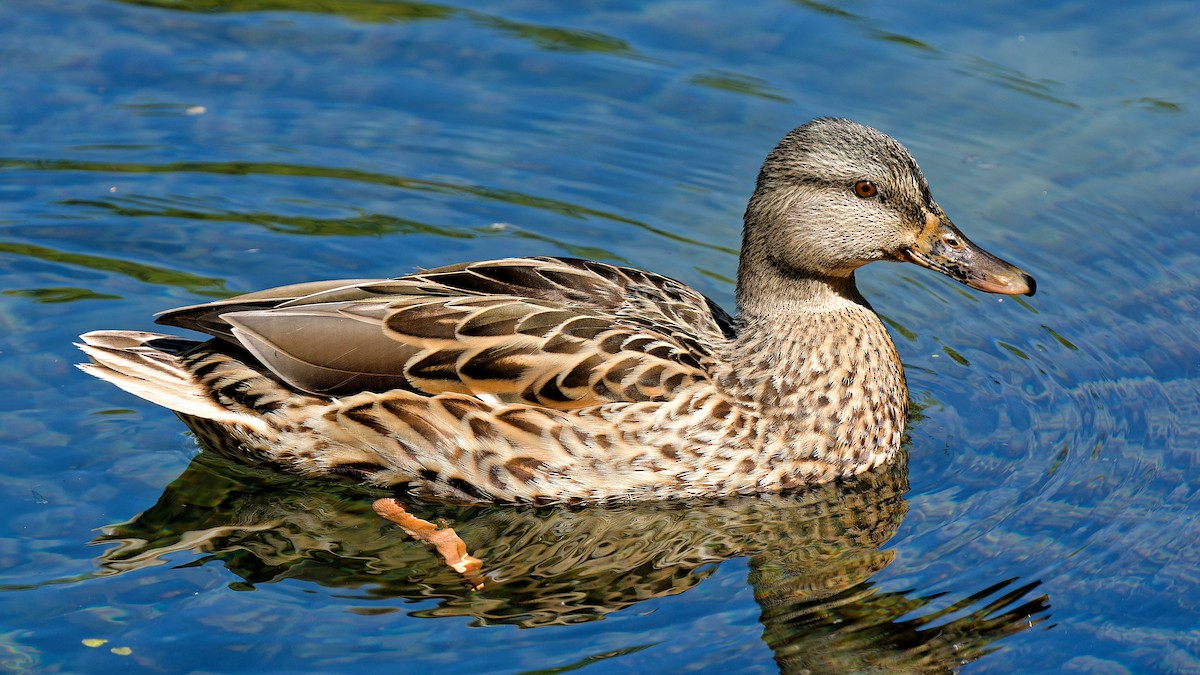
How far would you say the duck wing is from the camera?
8469 mm

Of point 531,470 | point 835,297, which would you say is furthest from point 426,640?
point 835,297

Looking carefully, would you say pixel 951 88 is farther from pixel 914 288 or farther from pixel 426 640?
pixel 426 640

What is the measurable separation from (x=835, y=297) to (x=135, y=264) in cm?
453

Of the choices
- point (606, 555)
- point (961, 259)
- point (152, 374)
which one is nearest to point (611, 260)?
point (961, 259)

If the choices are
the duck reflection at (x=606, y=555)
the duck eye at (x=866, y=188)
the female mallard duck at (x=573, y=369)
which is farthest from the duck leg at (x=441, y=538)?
the duck eye at (x=866, y=188)

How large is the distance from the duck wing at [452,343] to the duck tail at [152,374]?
1.03ft

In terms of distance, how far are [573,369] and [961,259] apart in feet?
7.24

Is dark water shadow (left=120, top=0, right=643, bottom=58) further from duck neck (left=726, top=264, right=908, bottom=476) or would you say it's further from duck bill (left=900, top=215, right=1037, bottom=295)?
duck bill (left=900, top=215, right=1037, bottom=295)

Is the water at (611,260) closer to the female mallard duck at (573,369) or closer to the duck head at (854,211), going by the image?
the female mallard duck at (573,369)

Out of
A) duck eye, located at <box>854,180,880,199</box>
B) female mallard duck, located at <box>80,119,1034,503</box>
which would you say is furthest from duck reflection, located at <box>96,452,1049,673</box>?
duck eye, located at <box>854,180,880,199</box>

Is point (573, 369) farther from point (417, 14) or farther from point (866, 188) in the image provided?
point (417, 14)

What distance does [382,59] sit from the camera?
12719mm

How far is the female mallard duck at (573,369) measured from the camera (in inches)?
334

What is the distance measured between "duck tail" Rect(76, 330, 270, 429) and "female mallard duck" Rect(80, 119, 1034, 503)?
1cm
